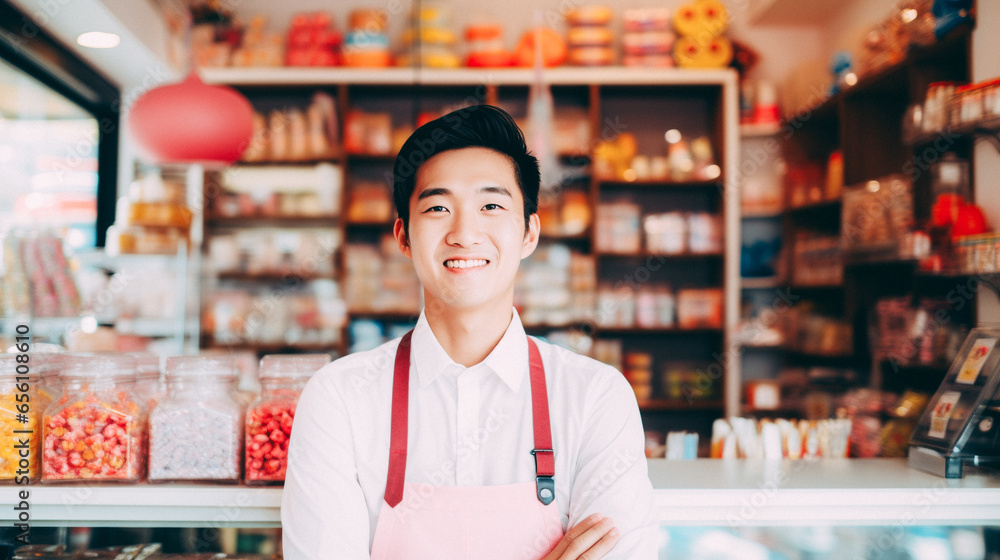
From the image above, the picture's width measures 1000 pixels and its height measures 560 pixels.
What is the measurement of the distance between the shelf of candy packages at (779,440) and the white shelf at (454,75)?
2735mm

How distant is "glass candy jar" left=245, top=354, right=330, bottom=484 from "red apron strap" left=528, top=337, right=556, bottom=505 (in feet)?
1.67

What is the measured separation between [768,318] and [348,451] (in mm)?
3491

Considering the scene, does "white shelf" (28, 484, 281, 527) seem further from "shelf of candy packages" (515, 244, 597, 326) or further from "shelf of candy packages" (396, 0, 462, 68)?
"shelf of candy packages" (396, 0, 462, 68)

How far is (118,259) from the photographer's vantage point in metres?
3.99

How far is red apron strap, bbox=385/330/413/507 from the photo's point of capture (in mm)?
1152

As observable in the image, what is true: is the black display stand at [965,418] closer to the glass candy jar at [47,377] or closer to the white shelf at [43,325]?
the glass candy jar at [47,377]

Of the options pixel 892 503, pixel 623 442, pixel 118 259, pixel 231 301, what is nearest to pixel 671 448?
pixel 892 503

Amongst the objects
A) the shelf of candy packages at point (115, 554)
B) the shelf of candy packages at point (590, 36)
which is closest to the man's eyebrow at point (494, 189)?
the shelf of candy packages at point (115, 554)

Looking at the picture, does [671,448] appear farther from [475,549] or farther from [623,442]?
[475,549]

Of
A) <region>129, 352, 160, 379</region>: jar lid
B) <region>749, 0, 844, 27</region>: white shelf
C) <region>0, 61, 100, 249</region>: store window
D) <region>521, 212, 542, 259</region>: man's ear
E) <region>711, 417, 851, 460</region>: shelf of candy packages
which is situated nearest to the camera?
<region>521, 212, 542, 259</region>: man's ear

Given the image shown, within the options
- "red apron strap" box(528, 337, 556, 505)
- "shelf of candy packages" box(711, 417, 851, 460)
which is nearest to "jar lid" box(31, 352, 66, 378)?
"red apron strap" box(528, 337, 556, 505)

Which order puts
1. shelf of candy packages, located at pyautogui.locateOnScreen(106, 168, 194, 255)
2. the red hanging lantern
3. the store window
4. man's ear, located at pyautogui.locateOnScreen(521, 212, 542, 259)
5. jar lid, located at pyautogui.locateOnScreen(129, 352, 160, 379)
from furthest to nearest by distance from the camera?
shelf of candy packages, located at pyautogui.locateOnScreen(106, 168, 194, 255), the store window, the red hanging lantern, jar lid, located at pyautogui.locateOnScreen(129, 352, 160, 379), man's ear, located at pyautogui.locateOnScreen(521, 212, 542, 259)

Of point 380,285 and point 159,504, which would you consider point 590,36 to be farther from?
point 159,504

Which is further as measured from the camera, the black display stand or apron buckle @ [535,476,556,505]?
the black display stand
